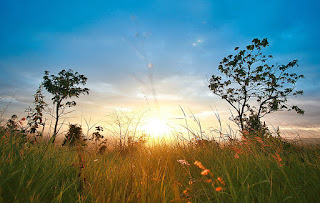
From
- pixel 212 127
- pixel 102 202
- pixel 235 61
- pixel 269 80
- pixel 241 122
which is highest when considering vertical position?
pixel 235 61

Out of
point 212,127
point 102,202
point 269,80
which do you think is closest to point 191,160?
point 212,127

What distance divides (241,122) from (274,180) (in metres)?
12.7

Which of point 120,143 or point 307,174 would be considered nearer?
point 307,174

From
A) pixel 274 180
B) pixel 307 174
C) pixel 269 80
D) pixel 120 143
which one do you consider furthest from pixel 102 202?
pixel 269 80

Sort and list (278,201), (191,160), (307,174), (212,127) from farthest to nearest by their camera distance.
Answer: (212,127), (191,160), (307,174), (278,201)

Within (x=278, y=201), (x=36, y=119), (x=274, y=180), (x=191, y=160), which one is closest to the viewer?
(x=278, y=201)

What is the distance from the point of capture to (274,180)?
270 centimetres

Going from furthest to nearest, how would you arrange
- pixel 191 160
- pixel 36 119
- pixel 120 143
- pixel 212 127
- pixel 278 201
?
pixel 36 119 < pixel 120 143 < pixel 212 127 < pixel 191 160 < pixel 278 201

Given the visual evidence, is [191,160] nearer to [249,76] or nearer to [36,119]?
[36,119]

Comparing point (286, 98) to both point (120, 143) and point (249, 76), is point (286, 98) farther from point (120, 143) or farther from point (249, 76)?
point (120, 143)

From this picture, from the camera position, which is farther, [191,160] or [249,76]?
[249,76]

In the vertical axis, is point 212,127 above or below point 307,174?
above

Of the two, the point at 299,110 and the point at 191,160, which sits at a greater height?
the point at 299,110

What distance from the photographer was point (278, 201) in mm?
2092
